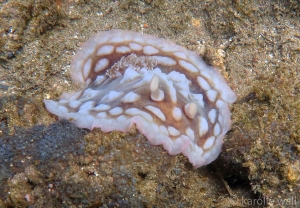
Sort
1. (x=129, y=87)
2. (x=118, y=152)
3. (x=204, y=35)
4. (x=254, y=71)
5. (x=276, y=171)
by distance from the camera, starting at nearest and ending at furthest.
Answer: (x=118, y=152), (x=276, y=171), (x=129, y=87), (x=254, y=71), (x=204, y=35)

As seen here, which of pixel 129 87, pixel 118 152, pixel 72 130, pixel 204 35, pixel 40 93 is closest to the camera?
pixel 118 152

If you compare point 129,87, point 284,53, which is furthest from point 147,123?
point 284,53

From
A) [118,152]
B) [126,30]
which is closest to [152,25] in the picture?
[126,30]

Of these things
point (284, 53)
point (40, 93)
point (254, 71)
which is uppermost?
point (284, 53)

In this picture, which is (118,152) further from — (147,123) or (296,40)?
(296,40)

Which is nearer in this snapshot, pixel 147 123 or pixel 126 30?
pixel 147 123

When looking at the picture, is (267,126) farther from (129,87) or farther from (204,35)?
(204,35)

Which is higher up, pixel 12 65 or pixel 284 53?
pixel 284 53
